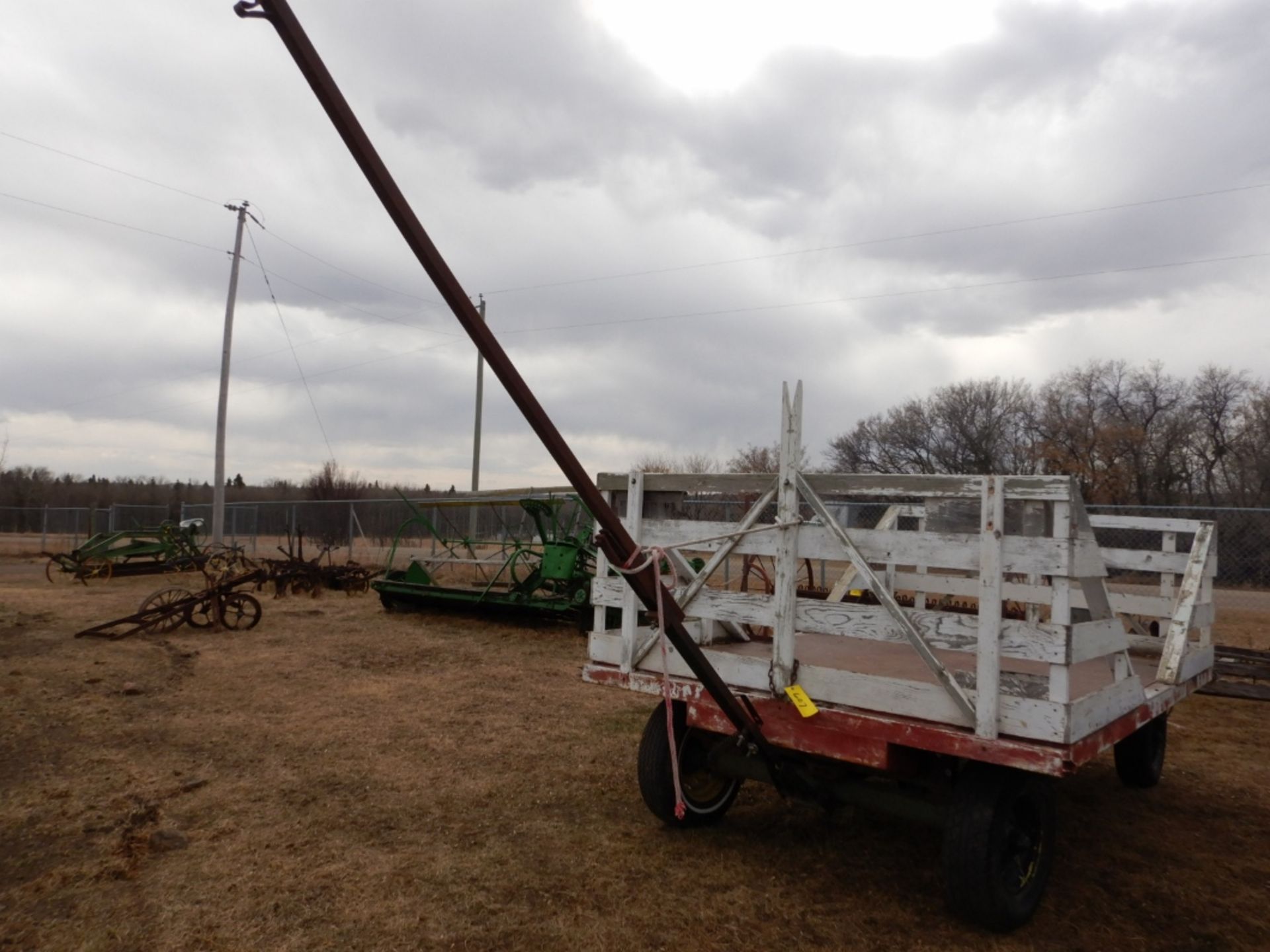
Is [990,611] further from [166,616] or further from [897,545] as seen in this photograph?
[166,616]

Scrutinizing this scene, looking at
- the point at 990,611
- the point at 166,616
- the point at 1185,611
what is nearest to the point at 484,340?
the point at 990,611

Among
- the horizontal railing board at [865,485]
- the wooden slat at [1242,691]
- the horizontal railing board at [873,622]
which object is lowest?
the wooden slat at [1242,691]

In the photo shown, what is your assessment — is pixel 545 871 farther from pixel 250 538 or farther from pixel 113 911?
pixel 250 538

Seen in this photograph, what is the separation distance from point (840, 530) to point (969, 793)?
1.09m

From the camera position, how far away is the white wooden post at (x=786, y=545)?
11.3 feet

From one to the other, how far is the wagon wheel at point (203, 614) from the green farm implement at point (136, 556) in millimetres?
6207

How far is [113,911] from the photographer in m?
3.42

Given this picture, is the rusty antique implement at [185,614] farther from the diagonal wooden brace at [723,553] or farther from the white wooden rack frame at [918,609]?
the diagonal wooden brace at [723,553]

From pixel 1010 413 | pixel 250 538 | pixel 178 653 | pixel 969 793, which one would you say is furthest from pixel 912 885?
pixel 1010 413

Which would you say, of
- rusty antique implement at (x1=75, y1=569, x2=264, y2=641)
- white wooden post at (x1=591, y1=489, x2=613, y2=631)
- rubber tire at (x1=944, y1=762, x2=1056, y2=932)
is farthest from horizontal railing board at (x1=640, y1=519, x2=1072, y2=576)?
rusty antique implement at (x1=75, y1=569, x2=264, y2=641)

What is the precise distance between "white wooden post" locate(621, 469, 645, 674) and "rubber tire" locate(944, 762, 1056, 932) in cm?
149

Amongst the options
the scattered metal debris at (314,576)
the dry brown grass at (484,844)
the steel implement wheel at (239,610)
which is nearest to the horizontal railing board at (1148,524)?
the dry brown grass at (484,844)

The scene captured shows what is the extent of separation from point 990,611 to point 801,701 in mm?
822

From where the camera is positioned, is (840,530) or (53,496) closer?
(840,530)
